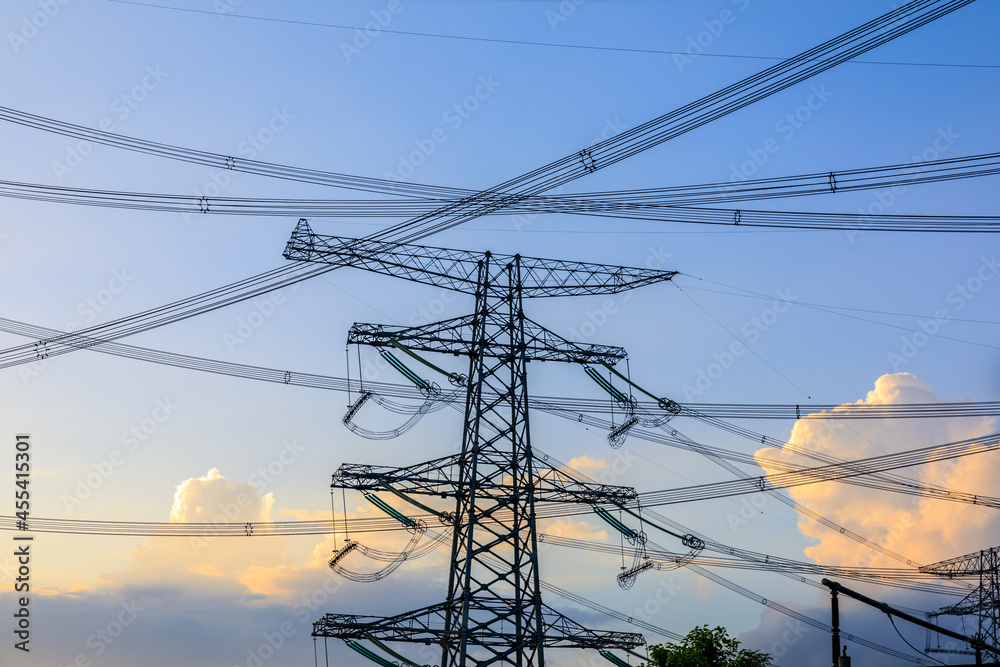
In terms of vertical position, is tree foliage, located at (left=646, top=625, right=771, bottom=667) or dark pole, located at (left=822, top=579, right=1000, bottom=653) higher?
dark pole, located at (left=822, top=579, right=1000, bottom=653)

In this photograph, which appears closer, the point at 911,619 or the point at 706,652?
→ the point at 911,619

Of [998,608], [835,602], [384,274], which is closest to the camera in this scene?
[835,602]

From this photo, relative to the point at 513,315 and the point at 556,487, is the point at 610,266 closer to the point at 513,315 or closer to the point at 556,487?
the point at 513,315

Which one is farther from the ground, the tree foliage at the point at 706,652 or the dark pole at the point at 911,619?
the dark pole at the point at 911,619

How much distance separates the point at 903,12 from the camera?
104ft

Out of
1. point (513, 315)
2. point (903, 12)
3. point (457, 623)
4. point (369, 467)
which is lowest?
point (457, 623)

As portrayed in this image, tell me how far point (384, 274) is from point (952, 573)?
59.6 m

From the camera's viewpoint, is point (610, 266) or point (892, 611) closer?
point (892, 611)

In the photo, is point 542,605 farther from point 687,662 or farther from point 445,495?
point 687,662

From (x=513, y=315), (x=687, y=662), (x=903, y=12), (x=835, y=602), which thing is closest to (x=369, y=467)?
(x=513, y=315)

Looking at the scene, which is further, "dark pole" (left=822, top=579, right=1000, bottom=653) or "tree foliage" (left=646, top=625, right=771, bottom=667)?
"tree foliage" (left=646, top=625, right=771, bottom=667)

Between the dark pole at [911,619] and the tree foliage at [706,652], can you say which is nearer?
the dark pole at [911,619]

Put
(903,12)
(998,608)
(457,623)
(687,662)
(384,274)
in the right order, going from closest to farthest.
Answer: (903,12), (457,623), (384,274), (687,662), (998,608)

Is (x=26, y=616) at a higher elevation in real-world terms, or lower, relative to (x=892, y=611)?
lower
